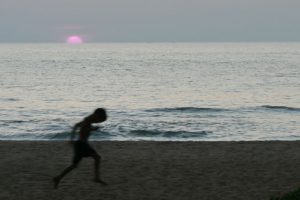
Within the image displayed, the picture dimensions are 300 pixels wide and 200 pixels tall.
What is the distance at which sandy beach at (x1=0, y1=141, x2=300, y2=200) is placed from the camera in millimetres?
9758

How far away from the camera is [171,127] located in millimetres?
26000

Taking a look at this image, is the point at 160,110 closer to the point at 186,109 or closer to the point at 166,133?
the point at 186,109

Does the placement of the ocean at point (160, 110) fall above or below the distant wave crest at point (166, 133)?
below

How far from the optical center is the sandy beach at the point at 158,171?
9.76 metres

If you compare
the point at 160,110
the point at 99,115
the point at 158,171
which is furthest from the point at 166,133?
the point at 99,115

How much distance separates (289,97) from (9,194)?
35.4 meters

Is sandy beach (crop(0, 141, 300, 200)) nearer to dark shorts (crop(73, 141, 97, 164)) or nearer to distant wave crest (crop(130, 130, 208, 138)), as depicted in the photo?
dark shorts (crop(73, 141, 97, 164))

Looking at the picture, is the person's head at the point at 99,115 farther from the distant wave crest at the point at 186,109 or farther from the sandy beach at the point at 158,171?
the distant wave crest at the point at 186,109

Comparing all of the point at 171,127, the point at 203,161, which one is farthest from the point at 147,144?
the point at 171,127

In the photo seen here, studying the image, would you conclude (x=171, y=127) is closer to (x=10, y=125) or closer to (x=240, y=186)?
(x=10, y=125)

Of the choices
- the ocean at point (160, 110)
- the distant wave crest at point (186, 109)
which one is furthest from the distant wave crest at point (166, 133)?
the distant wave crest at point (186, 109)

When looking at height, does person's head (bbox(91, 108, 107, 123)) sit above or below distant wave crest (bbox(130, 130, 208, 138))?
above

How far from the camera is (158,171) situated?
37.9 feet

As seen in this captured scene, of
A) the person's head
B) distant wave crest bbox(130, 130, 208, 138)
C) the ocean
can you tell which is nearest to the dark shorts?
the person's head
